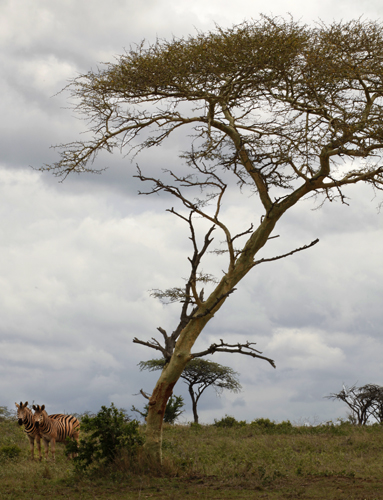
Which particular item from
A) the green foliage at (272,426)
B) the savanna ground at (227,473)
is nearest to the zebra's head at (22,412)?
the savanna ground at (227,473)

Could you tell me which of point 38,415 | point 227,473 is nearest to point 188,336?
point 227,473

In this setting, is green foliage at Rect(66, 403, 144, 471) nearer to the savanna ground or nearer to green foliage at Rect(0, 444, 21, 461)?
the savanna ground

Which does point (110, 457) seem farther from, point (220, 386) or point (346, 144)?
point (220, 386)

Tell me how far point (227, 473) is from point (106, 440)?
2.49m

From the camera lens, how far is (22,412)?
11586 millimetres

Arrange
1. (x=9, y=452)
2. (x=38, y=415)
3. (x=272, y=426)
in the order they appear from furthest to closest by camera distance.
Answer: (x=272, y=426), (x=9, y=452), (x=38, y=415)

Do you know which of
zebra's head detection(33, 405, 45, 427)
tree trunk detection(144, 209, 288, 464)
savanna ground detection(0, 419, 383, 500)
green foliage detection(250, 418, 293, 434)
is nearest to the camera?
savanna ground detection(0, 419, 383, 500)

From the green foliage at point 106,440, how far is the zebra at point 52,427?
177 cm

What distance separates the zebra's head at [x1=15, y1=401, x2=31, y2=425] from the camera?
1147 centimetres

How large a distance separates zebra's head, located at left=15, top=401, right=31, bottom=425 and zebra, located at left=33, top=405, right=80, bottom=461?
0.39 m

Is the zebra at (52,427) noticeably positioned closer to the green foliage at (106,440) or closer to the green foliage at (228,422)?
the green foliage at (106,440)

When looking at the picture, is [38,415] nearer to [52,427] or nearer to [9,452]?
[52,427]

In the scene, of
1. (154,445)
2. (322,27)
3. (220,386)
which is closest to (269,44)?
(322,27)

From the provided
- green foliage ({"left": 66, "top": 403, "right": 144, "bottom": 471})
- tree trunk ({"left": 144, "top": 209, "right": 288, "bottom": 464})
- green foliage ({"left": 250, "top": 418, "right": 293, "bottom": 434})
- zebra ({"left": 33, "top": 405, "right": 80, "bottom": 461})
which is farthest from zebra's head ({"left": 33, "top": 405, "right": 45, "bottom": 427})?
green foliage ({"left": 250, "top": 418, "right": 293, "bottom": 434})
